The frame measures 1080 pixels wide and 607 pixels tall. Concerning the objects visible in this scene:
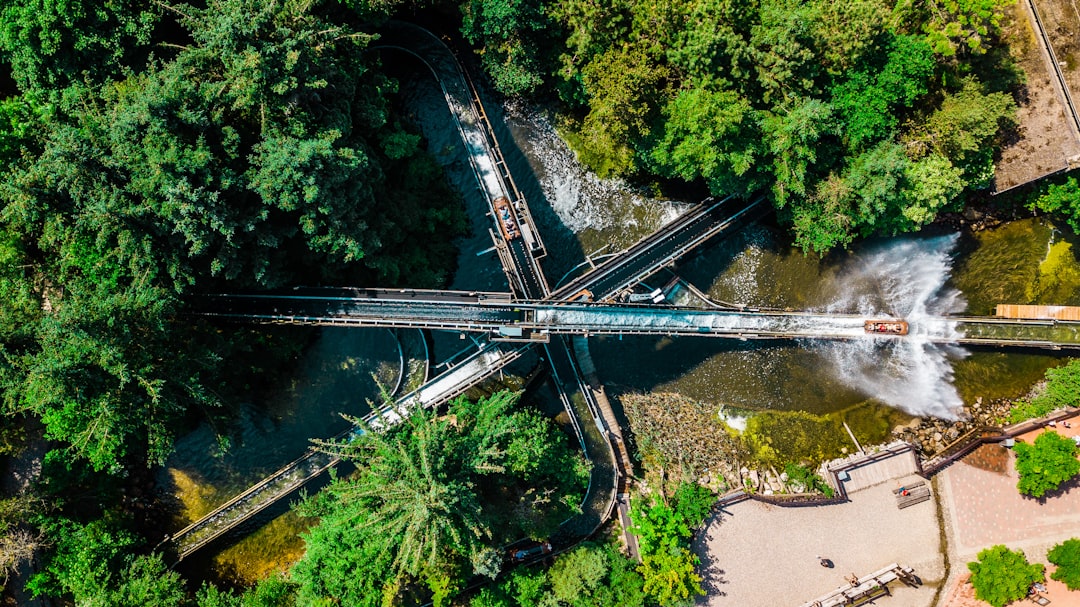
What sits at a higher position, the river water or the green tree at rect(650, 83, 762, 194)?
the green tree at rect(650, 83, 762, 194)

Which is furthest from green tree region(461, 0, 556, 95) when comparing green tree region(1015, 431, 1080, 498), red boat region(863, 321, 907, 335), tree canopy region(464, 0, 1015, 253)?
green tree region(1015, 431, 1080, 498)

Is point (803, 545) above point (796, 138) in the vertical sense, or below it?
below

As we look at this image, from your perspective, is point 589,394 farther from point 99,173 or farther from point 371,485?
point 99,173

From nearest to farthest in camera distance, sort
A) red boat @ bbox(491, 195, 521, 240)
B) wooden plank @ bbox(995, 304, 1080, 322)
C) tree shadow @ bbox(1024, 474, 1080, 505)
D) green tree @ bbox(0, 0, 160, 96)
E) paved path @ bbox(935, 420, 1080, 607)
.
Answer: green tree @ bbox(0, 0, 160, 96) < red boat @ bbox(491, 195, 521, 240) < wooden plank @ bbox(995, 304, 1080, 322) < tree shadow @ bbox(1024, 474, 1080, 505) < paved path @ bbox(935, 420, 1080, 607)

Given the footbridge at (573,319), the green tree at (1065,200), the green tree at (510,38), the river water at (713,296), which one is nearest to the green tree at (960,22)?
the green tree at (1065,200)

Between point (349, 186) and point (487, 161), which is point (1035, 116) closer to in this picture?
point (487, 161)

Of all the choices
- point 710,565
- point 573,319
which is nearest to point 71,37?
point 573,319

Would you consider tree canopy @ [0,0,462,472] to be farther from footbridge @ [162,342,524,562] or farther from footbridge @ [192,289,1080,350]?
footbridge @ [162,342,524,562]
